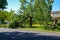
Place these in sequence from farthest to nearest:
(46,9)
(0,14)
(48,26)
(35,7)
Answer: (0,14) < (35,7) < (46,9) < (48,26)

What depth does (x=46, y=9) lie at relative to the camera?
36.5 meters

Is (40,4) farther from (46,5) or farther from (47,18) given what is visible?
(47,18)

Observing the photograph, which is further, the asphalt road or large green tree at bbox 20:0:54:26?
large green tree at bbox 20:0:54:26

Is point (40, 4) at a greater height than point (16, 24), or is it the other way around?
point (40, 4)

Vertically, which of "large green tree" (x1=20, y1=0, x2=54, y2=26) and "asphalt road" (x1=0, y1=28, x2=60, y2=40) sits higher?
"large green tree" (x1=20, y1=0, x2=54, y2=26)

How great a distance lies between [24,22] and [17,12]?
3213 millimetres

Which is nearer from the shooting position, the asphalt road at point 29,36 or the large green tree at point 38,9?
the asphalt road at point 29,36

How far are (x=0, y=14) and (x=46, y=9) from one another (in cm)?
3256

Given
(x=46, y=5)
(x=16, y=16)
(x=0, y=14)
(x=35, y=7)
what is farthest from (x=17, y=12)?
(x=0, y=14)

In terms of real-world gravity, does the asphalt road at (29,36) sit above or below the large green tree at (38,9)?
below

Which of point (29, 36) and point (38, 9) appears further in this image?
point (38, 9)

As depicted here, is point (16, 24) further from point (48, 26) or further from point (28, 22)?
point (48, 26)

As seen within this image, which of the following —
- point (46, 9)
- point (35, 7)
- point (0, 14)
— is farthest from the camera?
point (0, 14)

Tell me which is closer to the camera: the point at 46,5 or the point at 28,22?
the point at 46,5
